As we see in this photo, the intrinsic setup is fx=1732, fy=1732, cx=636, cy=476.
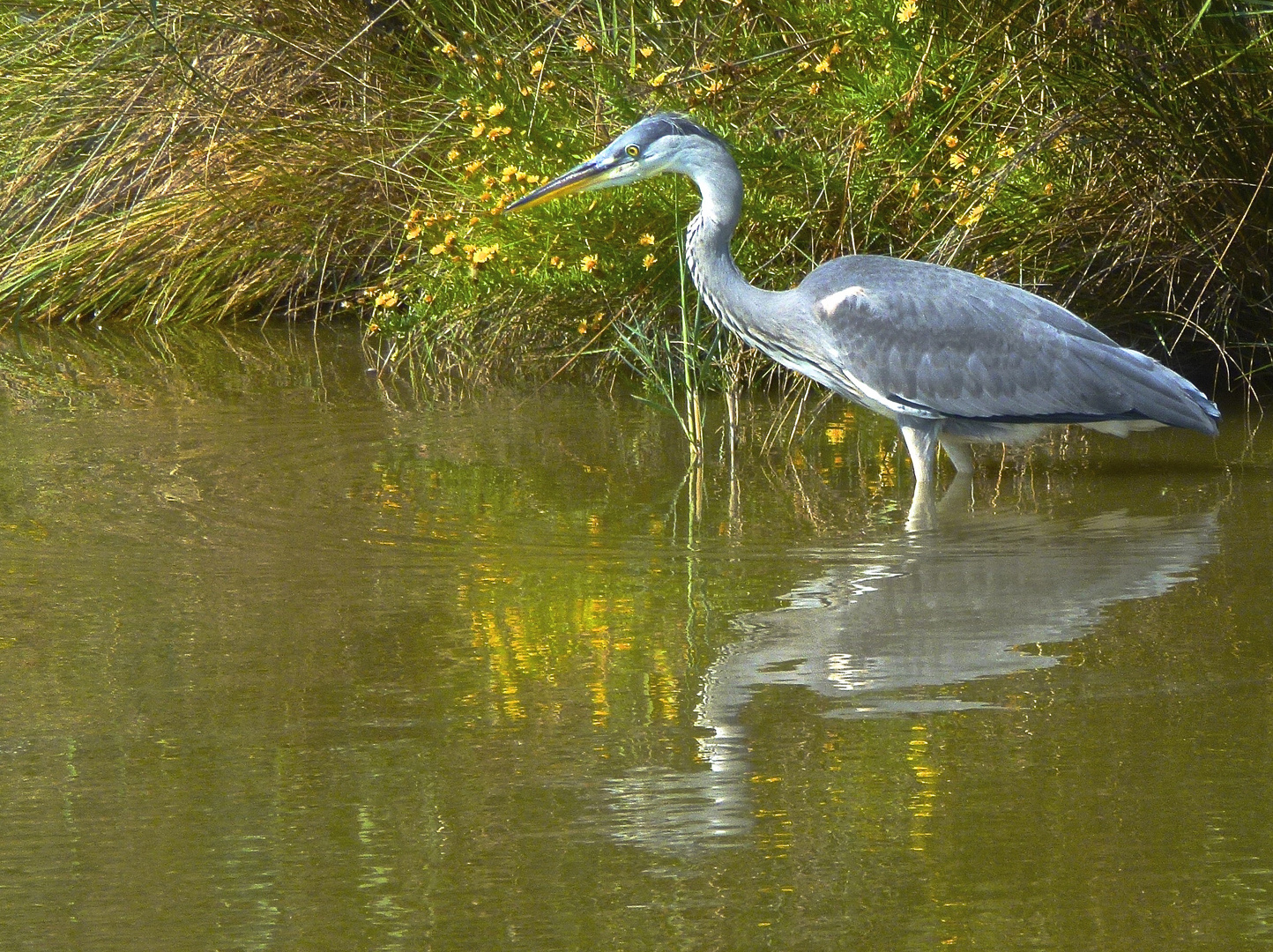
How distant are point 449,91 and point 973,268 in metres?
2.57

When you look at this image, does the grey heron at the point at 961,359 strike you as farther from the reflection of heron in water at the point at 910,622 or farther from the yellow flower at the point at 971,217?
the reflection of heron in water at the point at 910,622

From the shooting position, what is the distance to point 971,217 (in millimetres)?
6160

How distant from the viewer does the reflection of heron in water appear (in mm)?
2992

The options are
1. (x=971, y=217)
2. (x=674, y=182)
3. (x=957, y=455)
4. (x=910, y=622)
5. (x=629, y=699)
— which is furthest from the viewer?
(x=674, y=182)

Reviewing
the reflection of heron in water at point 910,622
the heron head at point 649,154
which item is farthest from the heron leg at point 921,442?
the heron head at point 649,154

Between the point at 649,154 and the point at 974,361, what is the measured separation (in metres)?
1.33

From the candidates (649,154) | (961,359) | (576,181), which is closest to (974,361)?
(961,359)

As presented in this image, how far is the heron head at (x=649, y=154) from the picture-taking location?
19.5 ft

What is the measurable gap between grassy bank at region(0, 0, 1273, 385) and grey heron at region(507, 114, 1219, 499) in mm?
605

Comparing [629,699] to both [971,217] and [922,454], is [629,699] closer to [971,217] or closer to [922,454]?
[922,454]

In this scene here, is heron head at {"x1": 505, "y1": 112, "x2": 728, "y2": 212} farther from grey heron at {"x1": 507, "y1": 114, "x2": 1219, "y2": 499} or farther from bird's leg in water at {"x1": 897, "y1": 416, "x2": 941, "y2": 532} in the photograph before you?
bird's leg in water at {"x1": 897, "y1": 416, "x2": 941, "y2": 532}

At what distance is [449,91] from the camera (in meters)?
7.73

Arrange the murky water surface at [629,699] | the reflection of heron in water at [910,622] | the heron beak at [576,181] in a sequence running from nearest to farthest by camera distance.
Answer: the murky water surface at [629,699] → the reflection of heron in water at [910,622] → the heron beak at [576,181]

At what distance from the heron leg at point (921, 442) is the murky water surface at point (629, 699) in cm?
13
